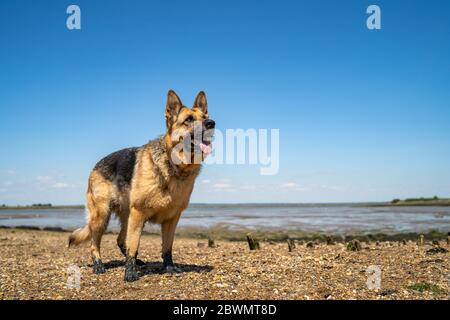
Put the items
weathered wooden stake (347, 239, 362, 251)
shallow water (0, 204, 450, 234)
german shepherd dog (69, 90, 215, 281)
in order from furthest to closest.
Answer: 1. shallow water (0, 204, 450, 234)
2. weathered wooden stake (347, 239, 362, 251)
3. german shepherd dog (69, 90, 215, 281)

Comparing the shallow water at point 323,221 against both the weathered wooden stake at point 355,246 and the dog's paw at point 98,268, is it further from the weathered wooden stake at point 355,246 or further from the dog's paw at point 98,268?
the weathered wooden stake at point 355,246

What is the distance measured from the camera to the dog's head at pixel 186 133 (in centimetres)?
848

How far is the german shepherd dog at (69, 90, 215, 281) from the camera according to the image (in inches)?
339

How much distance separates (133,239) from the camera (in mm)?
8984

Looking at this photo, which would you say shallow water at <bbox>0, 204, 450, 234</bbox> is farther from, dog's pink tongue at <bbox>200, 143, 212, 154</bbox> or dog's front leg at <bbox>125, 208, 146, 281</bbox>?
dog's pink tongue at <bbox>200, 143, 212, 154</bbox>

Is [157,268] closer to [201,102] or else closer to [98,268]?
[98,268]

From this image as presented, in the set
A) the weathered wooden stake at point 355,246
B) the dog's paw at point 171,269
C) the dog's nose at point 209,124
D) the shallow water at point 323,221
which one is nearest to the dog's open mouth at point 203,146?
the dog's nose at point 209,124

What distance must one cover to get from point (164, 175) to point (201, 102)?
189cm

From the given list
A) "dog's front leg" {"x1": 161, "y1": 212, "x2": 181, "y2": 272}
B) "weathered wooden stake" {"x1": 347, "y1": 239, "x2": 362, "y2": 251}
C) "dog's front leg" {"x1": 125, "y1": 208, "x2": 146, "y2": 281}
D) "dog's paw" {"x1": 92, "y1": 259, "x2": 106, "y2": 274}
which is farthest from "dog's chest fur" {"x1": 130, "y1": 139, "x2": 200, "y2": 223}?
"weathered wooden stake" {"x1": 347, "y1": 239, "x2": 362, "y2": 251}

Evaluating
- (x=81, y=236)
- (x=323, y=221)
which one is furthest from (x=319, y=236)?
(x=323, y=221)

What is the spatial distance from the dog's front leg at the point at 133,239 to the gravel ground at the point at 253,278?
284 mm
